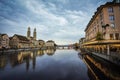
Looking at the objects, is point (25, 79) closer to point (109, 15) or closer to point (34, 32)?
point (109, 15)

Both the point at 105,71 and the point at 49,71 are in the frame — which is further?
the point at 49,71

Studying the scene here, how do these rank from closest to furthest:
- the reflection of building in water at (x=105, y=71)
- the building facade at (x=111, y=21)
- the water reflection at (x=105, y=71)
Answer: the water reflection at (x=105, y=71) < the reflection of building in water at (x=105, y=71) < the building facade at (x=111, y=21)

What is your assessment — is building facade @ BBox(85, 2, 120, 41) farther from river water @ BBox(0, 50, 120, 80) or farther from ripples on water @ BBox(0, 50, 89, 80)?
ripples on water @ BBox(0, 50, 89, 80)

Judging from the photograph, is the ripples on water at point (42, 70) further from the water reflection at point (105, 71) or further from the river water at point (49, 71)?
the water reflection at point (105, 71)

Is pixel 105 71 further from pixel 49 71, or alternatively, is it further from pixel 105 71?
pixel 49 71

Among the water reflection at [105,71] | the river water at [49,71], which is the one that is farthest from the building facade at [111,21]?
the water reflection at [105,71]

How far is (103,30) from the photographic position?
39406 mm

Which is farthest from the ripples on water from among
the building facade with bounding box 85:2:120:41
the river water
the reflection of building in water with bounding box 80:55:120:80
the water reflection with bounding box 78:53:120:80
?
the building facade with bounding box 85:2:120:41

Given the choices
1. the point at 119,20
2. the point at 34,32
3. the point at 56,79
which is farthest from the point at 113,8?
the point at 34,32

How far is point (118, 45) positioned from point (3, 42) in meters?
79.6

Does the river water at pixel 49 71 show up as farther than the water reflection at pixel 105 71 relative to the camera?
Yes

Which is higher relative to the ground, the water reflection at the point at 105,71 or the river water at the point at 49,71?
the water reflection at the point at 105,71

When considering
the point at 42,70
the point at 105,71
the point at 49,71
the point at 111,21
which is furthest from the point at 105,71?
the point at 111,21

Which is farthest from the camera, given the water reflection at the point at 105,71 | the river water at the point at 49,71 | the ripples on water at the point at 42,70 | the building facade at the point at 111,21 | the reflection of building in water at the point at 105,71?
the building facade at the point at 111,21
